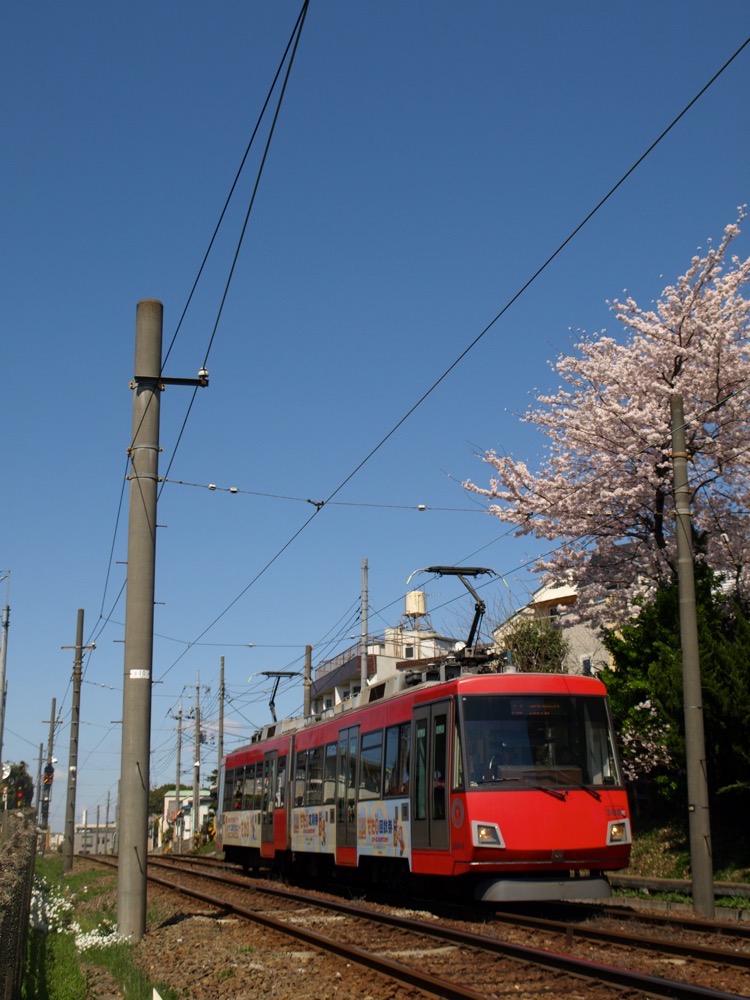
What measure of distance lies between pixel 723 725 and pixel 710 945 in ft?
22.5

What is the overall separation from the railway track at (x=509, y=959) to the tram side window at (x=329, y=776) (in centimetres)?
467

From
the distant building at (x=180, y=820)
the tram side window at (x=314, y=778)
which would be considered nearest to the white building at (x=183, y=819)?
the distant building at (x=180, y=820)

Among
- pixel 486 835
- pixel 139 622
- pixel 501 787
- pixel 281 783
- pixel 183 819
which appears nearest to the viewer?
pixel 486 835

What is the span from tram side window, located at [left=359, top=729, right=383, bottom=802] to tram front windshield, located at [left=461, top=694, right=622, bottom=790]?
3.21m

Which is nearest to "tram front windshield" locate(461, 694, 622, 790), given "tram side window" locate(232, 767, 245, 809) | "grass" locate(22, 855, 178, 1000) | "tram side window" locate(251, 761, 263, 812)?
"grass" locate(22, 855, 178, 1000)

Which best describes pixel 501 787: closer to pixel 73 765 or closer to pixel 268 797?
pixel 268 797

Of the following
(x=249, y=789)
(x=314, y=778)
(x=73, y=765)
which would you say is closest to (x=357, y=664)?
(x=73, y=765)

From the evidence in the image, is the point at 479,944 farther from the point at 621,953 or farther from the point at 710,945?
the point at 710,945

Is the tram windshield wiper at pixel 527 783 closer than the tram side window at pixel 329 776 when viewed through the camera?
Yes

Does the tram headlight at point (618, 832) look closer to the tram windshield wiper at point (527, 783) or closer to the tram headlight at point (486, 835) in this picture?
the tram windshield wiper at point (527, 783)

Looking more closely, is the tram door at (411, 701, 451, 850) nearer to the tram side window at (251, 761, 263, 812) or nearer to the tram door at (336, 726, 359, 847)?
the tram door at (336, 726, 359, 847)

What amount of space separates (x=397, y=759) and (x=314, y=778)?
208 inches

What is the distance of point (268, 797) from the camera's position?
2444 centimetres

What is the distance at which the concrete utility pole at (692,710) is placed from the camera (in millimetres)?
13594
